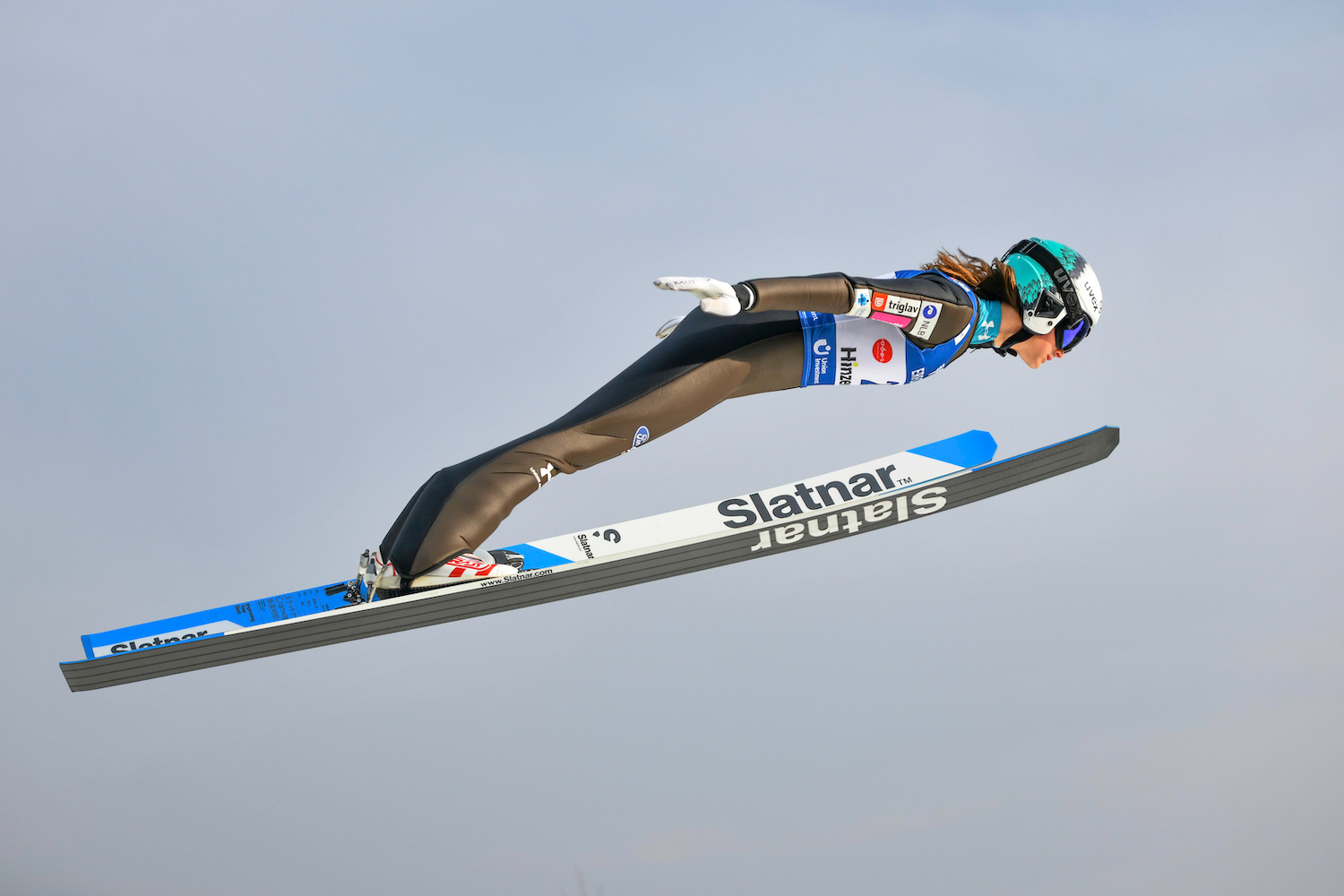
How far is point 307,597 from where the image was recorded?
3721mm

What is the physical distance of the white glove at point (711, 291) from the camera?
9.90ft

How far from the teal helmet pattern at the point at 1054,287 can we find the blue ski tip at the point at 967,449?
0.45m

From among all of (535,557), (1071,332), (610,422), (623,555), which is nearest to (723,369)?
(610,422)

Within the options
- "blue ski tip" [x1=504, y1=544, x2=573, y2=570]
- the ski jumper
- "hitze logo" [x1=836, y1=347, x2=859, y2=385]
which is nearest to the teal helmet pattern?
the ski jumper

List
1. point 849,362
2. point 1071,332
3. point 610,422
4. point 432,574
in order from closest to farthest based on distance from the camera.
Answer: point 432,574
point 610,422
point 849,362
point 1071,332

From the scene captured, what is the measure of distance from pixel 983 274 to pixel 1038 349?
400 millimetres

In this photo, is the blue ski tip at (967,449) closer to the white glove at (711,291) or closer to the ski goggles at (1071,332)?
the ski goggles at (1071,332)

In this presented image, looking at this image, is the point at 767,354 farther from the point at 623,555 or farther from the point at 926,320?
the point at 623,555

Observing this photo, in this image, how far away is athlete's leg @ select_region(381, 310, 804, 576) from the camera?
3.43 metres

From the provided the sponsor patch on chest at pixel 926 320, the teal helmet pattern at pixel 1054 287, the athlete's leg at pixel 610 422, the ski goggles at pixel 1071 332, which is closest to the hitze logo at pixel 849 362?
the athlete's leg at pixel 610 422

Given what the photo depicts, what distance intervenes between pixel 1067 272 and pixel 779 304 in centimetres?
131

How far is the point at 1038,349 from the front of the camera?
13.4 feet

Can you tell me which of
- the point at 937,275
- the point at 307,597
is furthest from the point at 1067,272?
the point at 307,597

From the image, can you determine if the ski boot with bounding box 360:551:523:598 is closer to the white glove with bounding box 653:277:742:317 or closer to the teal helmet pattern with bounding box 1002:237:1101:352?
the white glove with bounding box 653:277:742:317
